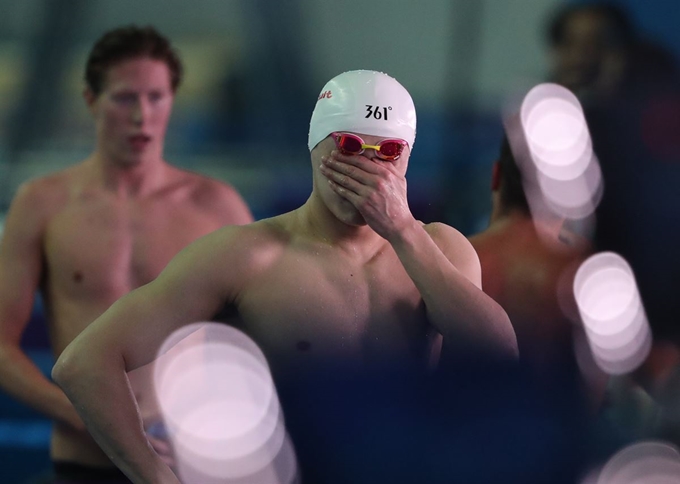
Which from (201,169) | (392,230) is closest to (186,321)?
(392,230)

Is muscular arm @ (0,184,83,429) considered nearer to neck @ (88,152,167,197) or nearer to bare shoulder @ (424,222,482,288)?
neck @ (88,152,167,197)

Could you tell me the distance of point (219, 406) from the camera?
2.53 m

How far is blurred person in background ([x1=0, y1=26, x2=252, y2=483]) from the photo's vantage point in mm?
2459

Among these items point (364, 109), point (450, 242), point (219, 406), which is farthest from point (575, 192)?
point (219, 406)

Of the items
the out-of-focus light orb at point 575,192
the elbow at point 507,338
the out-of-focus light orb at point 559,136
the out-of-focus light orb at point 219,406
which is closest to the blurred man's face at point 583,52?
the out-of-focus light orb at point 559,136

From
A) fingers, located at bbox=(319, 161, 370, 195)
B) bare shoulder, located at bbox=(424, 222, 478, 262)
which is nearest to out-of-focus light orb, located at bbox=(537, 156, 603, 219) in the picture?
bare shoulder, located at bbox=(424, 222, 478, 262)

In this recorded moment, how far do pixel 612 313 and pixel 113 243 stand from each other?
1.42 meters

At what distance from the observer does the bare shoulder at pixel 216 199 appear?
8.73 ft

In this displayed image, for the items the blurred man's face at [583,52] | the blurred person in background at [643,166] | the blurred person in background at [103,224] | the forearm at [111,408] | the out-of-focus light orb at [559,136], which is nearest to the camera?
the forearm at [111,408]

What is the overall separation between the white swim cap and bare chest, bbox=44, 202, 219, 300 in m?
0.94

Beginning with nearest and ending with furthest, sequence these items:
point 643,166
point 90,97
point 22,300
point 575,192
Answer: point 643,166 → point 575,192 → point 22,300 → point 90,97

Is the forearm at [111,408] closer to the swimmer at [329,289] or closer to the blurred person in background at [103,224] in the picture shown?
the swimmer at [329,289]

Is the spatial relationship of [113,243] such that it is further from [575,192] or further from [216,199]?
[575,192]

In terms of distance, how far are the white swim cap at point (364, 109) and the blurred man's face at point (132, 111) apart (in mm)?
962
